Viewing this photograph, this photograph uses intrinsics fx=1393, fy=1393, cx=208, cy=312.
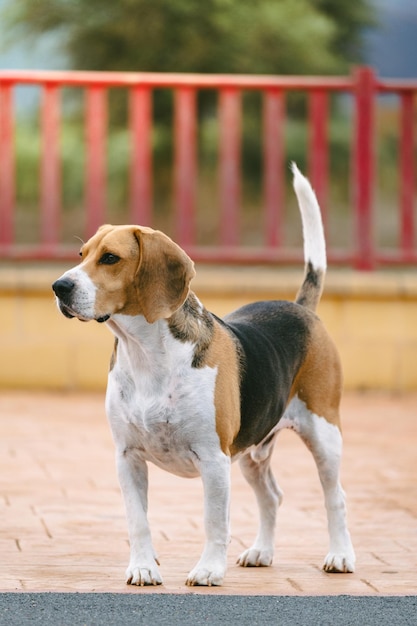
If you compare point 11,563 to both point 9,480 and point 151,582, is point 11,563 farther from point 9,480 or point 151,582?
point 9,480

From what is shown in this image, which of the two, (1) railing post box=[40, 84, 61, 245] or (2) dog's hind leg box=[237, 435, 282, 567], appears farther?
(1) railing post box=[40, 84, 61, 245]

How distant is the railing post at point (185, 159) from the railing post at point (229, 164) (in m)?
0.23

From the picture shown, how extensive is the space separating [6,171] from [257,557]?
20.7 feet

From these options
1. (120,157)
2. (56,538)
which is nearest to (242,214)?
(120,157)

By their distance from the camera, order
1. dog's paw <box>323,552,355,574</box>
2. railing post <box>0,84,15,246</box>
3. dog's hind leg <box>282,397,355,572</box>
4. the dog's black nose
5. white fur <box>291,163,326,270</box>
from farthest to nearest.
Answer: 1. railing post <box>0,84,15,246</box>
2. white fur <box>291,163,326,270</box>
3. dog's hind leg <box>282,397,355,572</box>
4. dog's paw <box>323,552,355,574</box>
5. the dog's black nose

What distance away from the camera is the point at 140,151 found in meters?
10.7

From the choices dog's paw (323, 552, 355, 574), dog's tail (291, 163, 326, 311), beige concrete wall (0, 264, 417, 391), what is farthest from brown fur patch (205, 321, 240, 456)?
beige concrete wall (0, 264, 417, 391)

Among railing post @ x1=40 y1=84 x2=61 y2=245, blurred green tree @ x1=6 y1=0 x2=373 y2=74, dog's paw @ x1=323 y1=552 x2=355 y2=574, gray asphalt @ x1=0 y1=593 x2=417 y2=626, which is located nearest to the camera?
gray asphalt @ x1=0 y1=593 x2=417 y2=626

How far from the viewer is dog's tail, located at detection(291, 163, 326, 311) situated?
5.51m

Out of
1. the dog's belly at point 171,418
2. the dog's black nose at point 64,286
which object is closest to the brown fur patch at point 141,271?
the dog's black nose at point 64,286

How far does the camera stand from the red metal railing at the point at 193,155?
419 inches

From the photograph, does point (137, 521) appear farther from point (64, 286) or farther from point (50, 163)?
point (50, 163)

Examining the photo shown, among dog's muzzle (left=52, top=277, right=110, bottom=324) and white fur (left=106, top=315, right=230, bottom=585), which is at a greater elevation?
dog's muzzle (left=52, top=277, right=110, bottom=324)

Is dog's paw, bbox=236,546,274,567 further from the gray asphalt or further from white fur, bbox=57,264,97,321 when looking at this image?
white fur, bbox=57,264,97,321
